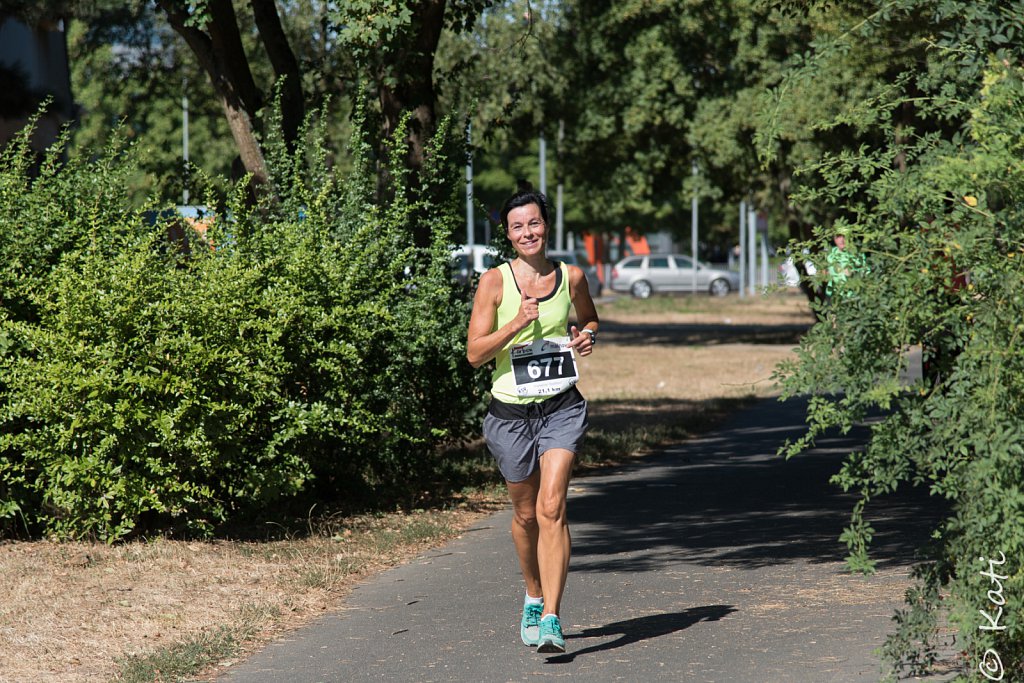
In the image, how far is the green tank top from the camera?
5.88 m

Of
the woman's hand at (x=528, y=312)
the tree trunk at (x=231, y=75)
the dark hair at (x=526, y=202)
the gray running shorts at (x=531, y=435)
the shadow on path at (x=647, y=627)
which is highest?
the tree trunk at (x=231, y=75)

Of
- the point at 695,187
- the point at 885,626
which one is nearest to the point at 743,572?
the point at 885,626

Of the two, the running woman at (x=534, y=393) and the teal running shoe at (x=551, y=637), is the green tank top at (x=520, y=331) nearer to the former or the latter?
the running woman at (x=534, y=393)

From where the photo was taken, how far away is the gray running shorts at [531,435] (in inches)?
231

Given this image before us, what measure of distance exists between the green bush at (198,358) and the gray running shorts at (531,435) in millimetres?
2363

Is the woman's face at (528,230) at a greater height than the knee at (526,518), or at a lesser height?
greater

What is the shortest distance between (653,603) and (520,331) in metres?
1.61

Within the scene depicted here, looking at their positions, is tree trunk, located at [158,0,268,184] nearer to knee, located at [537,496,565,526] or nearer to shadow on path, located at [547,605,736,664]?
shadow on path, located at [547,605,736,664]

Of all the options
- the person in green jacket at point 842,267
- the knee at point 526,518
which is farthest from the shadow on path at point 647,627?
the person in green jacket at point 842,267

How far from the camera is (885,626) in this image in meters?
6.04

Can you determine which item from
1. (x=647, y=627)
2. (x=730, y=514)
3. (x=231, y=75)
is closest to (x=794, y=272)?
(x=647, y=627)

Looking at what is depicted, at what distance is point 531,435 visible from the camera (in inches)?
233

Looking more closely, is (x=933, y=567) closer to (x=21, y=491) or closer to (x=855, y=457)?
(x=855, y=457)

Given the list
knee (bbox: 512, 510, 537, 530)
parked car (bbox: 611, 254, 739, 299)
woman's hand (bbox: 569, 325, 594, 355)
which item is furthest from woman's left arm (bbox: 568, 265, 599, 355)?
parked car (bbox: 611, 254, 739, 299)
